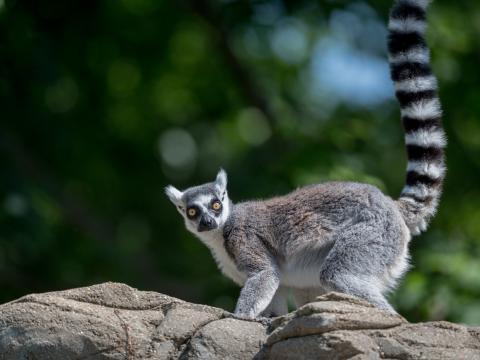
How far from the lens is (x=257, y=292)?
25.2 feet

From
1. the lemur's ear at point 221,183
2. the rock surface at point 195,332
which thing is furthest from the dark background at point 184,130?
the rock surface at point 195,332

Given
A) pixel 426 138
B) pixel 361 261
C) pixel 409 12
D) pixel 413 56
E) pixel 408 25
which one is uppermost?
pixel 409 12

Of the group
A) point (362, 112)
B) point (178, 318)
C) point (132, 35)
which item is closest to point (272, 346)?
point (178, 318)

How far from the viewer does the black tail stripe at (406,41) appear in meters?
8.70

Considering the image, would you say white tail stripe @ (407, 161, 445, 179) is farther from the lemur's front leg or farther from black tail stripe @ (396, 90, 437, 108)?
the lemur's front leg

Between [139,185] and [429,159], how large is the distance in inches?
438

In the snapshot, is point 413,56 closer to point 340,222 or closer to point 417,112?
point 417,112

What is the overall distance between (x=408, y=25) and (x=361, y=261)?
2.35m

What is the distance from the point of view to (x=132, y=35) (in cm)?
1794

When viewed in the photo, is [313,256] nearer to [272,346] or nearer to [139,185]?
[272,346]

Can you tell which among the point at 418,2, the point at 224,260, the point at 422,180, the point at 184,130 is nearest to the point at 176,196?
the point at 224,260

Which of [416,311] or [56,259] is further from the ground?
[56,259]

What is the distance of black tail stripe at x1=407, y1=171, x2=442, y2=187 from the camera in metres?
8.45

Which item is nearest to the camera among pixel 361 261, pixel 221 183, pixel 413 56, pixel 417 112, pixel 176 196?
pixel 361 261
